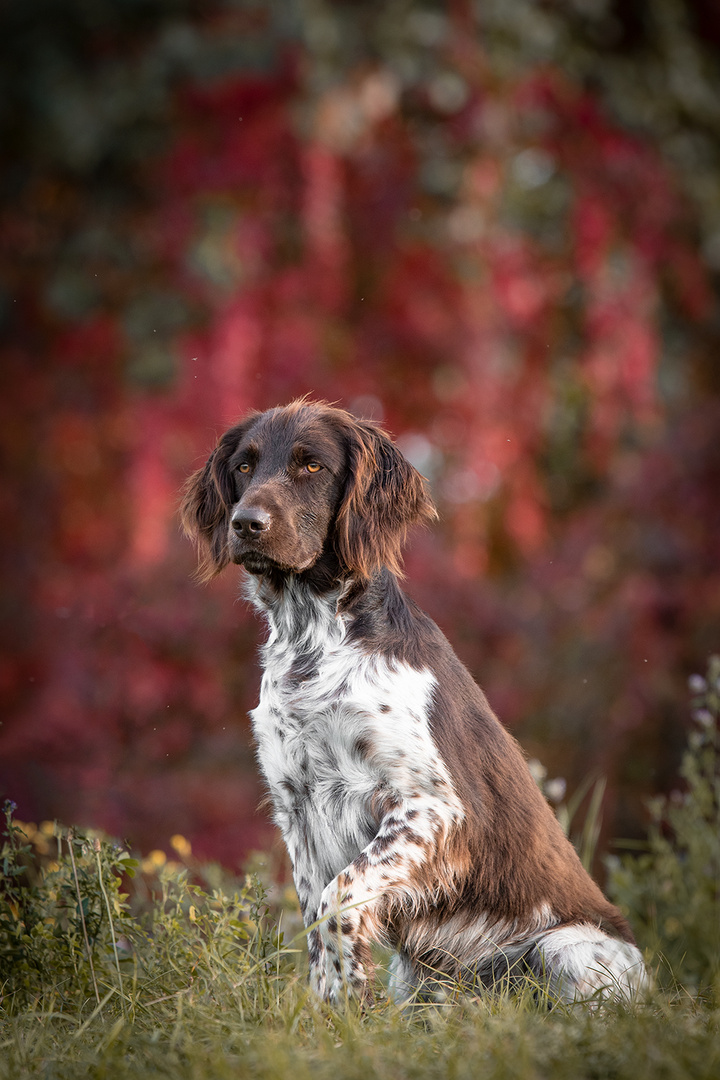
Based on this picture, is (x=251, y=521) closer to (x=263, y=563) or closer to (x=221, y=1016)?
(x=263, y=563)

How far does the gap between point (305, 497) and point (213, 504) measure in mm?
426

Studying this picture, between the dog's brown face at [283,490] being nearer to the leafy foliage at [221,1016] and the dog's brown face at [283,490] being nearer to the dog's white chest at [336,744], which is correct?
the dog's white chest at [336,744]

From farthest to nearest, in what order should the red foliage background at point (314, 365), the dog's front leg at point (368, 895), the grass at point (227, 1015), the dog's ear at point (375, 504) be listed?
the red foliage background at point (314, 365) → the dog's ear at point (375, 504) → the dog's front leg at point (368, 895) → the grass at point (227, 1015)

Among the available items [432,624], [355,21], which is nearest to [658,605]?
[432,624]

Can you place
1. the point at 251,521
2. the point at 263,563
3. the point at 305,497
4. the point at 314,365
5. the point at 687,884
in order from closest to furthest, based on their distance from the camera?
the point at 251,521 < the point at 263,563 < the point at 305,497 < the point at 687,884 < the point at 314,365

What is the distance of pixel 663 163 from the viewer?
7207mm

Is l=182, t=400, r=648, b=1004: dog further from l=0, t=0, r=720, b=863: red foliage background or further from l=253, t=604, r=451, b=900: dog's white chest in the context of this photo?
l=0, t=0, r=720, b=863: red foliage background

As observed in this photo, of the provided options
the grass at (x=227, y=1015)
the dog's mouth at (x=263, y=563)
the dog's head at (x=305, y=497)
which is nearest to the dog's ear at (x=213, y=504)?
the dog's head at (x=305, y=497)

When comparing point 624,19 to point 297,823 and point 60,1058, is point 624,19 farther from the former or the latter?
point 60,1058

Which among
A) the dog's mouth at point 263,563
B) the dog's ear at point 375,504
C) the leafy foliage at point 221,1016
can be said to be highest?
the dog's ear at point 375,504

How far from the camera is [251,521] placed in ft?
8.86

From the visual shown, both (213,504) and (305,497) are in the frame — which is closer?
(305,497)

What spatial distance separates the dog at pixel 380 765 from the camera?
2.66 metres

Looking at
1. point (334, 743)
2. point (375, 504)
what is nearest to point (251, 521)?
point (375, 504)
